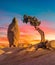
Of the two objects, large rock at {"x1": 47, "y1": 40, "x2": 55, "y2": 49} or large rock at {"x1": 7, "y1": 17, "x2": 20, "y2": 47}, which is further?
large rock at {"x1": 7, "y1": 17, "x2": 20, "y2": 47}

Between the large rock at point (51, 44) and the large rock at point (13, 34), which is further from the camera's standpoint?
the large rock at point (13, 34)

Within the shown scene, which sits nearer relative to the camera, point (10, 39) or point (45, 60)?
point (45, 60)

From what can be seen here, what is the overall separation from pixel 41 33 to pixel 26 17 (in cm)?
706

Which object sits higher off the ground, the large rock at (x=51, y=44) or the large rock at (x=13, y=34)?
the large rock at (x=13, y=34)

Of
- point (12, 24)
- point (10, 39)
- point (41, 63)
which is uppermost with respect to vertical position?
point (12, 24)

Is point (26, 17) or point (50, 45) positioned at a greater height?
point (26, 17)

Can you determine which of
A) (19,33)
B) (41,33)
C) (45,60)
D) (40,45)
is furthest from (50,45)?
(41,33)

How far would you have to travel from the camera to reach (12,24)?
55.6 meters

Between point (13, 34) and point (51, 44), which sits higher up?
point (13, 34)

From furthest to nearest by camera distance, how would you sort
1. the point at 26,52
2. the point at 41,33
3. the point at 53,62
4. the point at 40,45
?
the point at 41,33, the point at 40,45, the point at 26,52, the point at 53,62

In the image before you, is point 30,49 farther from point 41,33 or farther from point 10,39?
point 41,33

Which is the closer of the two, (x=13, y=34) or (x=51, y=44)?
(x=51, y=44)

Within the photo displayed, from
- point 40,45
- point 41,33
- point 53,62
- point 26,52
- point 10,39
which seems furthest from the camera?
point 41,33

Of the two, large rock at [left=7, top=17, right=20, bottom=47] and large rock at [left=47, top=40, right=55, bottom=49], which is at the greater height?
large rock at [left=7, top=17, right=20, bottom=47]
